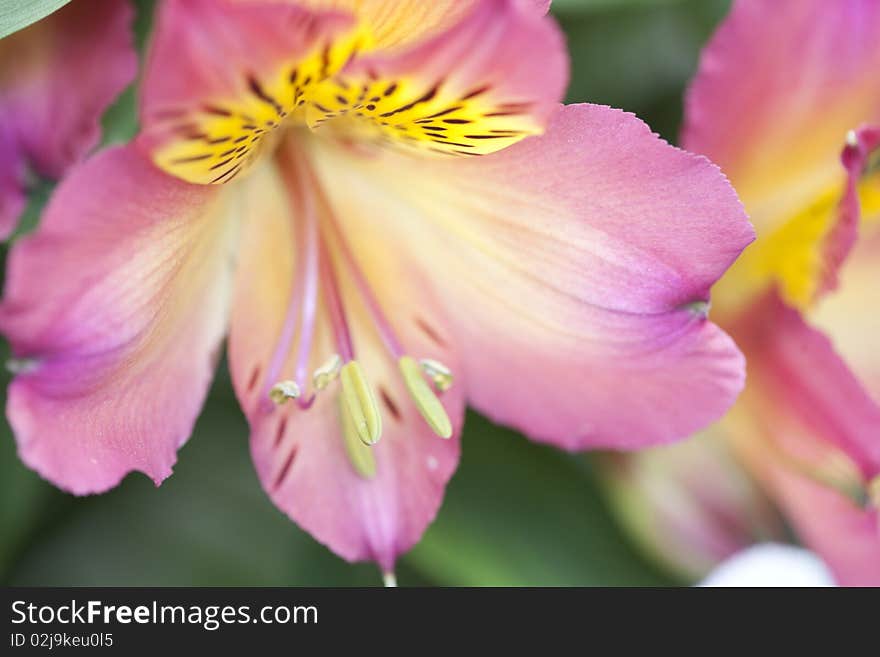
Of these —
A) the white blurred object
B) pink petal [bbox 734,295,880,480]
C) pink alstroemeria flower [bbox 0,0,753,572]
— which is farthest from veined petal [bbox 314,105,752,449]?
the white blurred object

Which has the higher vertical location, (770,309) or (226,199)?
(226,199)

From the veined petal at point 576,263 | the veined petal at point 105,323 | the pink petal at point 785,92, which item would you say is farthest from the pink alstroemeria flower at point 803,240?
the veined petal at point 105,323

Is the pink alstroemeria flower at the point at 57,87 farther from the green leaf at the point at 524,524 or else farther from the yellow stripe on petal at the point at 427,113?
the green leaf at the point at 524,524

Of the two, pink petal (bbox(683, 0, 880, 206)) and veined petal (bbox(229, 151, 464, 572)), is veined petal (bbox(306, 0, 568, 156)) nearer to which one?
veined petal (bbox(229, 151, 464, 572))

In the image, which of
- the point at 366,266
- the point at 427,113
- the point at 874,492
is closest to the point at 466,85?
the point at 427,113
